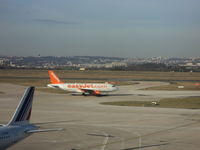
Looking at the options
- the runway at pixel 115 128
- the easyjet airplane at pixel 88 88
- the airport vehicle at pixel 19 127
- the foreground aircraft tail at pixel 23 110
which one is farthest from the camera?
the easyjet airplane at pixel 88 88

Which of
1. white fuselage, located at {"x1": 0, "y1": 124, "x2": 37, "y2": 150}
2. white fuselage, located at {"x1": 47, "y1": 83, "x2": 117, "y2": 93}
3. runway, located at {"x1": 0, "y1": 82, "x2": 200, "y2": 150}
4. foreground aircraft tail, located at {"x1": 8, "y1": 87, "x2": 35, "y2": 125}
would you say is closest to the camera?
white fuselage, located at {"x1": 0, "y1": 124, "x2": 37, "y2": 150}

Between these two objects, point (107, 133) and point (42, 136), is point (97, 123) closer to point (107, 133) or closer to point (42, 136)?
point (107, 133)

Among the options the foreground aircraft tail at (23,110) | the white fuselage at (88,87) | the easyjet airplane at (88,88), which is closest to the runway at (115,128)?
the foreground aircraft tail at (23,110)

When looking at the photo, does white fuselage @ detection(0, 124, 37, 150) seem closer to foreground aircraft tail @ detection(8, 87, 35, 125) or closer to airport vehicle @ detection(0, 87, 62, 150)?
airport vehicle @ detection(0, 87, 62, 150)

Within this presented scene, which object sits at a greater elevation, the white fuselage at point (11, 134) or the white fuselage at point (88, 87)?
the white fuselage at point (11, 134)

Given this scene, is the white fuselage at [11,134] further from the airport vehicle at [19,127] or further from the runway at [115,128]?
the runway at [115,128]

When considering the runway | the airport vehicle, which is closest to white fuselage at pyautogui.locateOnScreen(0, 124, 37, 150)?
the airport vehicle

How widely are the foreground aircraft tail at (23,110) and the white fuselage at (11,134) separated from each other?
478 millimetres

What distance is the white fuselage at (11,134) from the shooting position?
60.4 ft

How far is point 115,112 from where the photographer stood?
46875 millimetres

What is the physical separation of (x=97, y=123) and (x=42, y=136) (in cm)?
928

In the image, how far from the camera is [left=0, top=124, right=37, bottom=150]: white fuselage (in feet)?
60.4

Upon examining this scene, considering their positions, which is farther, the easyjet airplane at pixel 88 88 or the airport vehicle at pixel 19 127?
the easyjet airplane at pixel 88 88

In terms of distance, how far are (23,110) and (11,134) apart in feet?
7.00
